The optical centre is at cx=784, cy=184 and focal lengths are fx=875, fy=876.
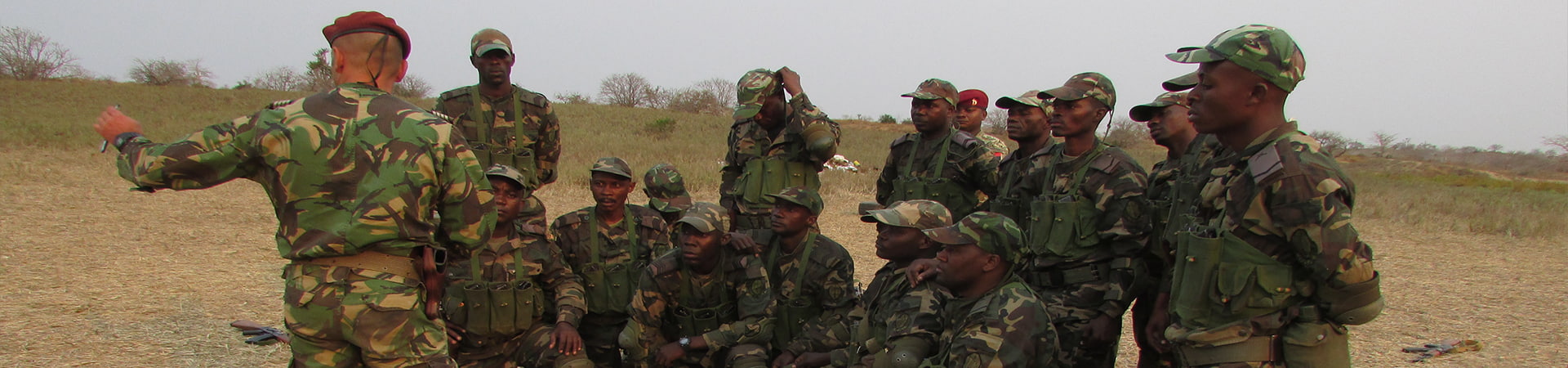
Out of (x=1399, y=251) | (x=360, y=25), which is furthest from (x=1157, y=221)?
(x=1399, y=251)

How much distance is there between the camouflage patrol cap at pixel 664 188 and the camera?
224 inches

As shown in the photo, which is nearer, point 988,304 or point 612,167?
point 988,304

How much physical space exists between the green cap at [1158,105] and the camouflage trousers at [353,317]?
3325 millimetres

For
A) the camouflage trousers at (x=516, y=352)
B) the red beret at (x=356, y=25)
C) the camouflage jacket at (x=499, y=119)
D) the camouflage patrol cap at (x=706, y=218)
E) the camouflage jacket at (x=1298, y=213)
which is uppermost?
the red beret at (x=356, y=25)

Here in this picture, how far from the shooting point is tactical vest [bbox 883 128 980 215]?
203 inches

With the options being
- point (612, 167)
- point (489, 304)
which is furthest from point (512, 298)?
point (612, 167)

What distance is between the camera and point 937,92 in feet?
17.1

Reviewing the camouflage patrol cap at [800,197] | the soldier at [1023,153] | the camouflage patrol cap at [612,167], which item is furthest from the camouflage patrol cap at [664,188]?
the soldier at [1023,153]

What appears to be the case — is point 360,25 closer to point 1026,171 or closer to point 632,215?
point 632,215

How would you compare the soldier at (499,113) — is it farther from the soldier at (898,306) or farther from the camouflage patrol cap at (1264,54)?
the camouflage patrol cap at (1264,54)

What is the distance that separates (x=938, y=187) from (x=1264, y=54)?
107 inches

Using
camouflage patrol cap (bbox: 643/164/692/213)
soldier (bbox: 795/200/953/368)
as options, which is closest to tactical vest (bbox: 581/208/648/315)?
camouflage patrol cap (bbox: 643/164/692/213)

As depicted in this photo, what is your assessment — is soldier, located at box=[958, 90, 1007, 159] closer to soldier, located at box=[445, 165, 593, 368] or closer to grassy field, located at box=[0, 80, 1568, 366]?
grassy field, located at box=[0, 80, 1568, 366]

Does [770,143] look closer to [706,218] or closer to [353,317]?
[706,218]
